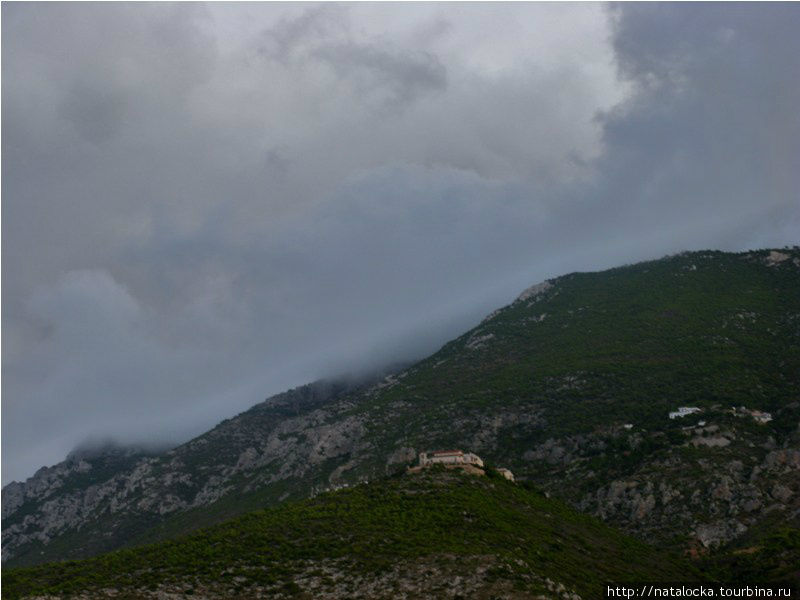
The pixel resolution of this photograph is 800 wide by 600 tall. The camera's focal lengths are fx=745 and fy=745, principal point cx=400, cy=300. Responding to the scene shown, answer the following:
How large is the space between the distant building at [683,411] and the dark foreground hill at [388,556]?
29.2m

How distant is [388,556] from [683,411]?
60.0 m

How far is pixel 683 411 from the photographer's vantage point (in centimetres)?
10106

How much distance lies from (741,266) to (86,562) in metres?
136

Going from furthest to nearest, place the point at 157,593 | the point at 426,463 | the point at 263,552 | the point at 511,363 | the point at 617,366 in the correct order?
the point at 511,363 < the point at 617,366 < the point at 426,463 < the point at 263,552 < the point at 157,593

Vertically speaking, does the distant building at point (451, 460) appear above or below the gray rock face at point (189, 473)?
below

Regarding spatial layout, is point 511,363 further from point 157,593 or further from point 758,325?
point 157,593

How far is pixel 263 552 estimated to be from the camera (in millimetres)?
58875

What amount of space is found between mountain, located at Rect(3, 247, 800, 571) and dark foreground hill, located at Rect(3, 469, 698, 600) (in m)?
14.0

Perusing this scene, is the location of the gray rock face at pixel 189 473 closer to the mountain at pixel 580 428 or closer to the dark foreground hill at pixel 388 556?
the mountain at pixel 580 428

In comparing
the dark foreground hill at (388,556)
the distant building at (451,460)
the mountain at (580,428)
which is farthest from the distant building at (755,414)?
the distant building at (451,460)

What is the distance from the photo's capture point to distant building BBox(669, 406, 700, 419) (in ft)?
329

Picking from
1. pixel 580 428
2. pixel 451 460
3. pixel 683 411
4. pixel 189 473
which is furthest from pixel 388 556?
pixel 189 473

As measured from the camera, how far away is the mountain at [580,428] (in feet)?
282

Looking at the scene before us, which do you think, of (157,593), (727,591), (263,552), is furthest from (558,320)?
(157,593)
